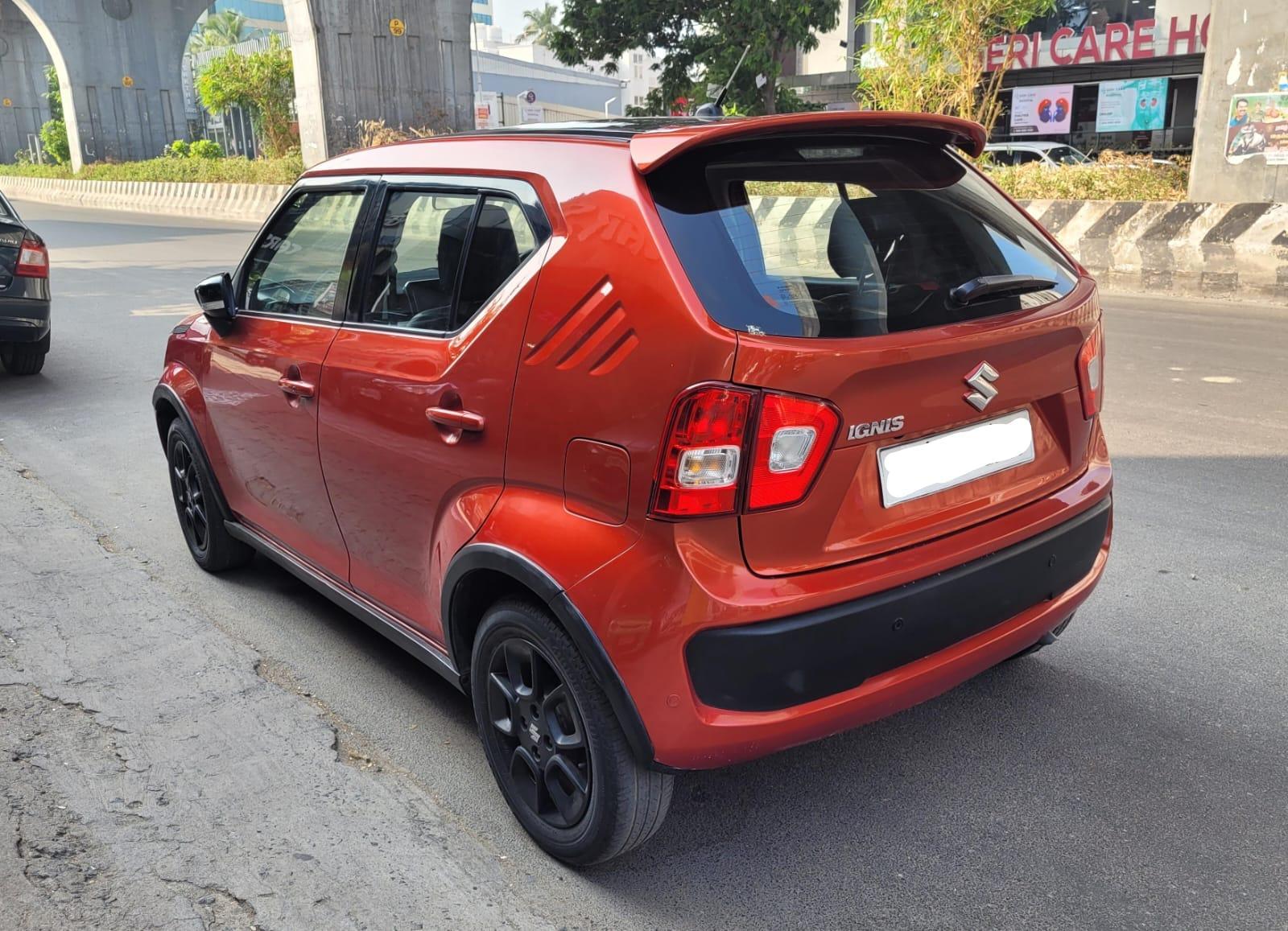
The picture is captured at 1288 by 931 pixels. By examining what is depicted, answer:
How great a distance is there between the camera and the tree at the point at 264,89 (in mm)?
31734

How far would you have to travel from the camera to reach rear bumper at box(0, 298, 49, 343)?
26.8ft

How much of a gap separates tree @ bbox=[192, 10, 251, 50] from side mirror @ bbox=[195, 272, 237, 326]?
100 metres

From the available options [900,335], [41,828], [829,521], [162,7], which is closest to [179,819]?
[41,828]

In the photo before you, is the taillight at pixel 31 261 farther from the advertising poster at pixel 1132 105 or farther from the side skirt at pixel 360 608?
the advertising poster at pixel 1132 105

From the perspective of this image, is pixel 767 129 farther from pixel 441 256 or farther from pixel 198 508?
pixel 198 508

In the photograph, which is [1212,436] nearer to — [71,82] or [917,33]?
[917,33]

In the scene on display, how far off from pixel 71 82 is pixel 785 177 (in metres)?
53.1

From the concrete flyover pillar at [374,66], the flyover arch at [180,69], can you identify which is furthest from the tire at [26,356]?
the flyover arch at [180,69]

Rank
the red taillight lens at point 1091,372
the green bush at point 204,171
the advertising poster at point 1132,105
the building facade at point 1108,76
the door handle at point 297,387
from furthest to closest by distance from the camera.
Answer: the green bush at point 204,171 < the advertising poster at point 1132,105 < the building facade at point 1108,76 < the door handle at point 297,387 < the red taillight lens at point 1091,372

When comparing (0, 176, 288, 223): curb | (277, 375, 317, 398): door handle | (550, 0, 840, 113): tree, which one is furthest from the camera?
(550, 0, 840, 113): tree

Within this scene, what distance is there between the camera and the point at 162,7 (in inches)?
1957

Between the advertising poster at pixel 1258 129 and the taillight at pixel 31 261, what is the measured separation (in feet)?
37.3

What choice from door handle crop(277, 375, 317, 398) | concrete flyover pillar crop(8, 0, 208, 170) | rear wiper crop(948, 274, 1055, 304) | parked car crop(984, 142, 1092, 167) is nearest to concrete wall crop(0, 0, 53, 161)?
concrete flyover pillar crop(8, 0, 208, 170)

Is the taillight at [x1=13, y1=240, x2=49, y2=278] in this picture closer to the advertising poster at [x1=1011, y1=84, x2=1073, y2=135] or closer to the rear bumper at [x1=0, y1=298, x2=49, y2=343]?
the rear bumper at [x1=0, y1=298, x2=49, y2=343]
